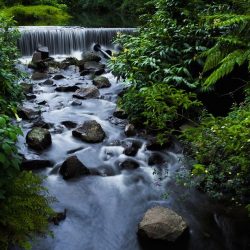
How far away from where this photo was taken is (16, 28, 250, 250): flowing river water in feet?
14.2

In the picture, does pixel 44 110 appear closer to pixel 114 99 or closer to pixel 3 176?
pixel 114 99

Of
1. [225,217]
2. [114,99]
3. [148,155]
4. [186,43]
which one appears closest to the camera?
[225,217]

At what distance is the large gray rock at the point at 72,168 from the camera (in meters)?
5.58

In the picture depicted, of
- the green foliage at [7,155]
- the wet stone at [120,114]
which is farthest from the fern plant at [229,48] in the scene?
the green foliage at [7,155]

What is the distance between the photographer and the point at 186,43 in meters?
7.84

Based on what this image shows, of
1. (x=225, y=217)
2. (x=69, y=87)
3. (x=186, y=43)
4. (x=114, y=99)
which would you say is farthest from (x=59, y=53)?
(x=225, y=217)

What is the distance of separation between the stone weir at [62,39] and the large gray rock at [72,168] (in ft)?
33.2

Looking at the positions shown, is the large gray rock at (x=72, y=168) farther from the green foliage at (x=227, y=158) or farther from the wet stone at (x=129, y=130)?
the green foliage at (x=227, y=158)

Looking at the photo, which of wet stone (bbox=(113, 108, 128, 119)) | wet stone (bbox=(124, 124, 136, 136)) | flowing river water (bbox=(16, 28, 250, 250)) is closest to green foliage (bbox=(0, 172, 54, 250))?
flowing river water (bbox=(16, 28, 250, 250))

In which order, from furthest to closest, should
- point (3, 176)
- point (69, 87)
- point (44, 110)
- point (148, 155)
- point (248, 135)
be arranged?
1. point (69, 87)
2. point (44, 110)
3. point (148, 155)
4. point (248, 135)
5. point (3, 176)

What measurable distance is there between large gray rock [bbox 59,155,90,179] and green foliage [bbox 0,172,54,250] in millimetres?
1929

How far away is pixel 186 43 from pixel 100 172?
371cm

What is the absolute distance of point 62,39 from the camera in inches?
604

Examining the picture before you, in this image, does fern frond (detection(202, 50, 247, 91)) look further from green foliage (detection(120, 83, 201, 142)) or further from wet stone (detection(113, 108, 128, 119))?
wet stone (detection(113, 108, 128, 119))
